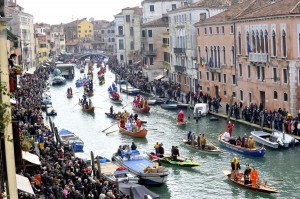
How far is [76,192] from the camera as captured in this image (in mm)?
20438

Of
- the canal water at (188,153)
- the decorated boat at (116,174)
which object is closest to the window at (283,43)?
the canal water at (188,153)

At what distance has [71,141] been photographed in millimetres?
33781

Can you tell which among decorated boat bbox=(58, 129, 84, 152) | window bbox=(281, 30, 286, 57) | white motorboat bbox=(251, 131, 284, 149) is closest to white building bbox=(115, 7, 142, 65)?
window bbox=(281, 30, 286, 57)

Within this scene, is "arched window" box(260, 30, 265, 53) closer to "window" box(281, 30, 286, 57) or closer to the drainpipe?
"window" box(281, 30, 286, 57)

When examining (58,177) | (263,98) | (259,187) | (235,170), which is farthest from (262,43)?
(58,177)

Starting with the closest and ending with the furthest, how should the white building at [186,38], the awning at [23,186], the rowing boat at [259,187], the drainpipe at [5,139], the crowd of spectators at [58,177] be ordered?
the drainpipe at [5,139]
the awning at [23,186]
the crowd of spectators at [58,177]
the rowing boat at [259,187]
the white building at [186,38]

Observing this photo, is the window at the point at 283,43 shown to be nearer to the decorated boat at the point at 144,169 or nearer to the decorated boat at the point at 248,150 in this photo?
the decorated boat at the point at 248,150

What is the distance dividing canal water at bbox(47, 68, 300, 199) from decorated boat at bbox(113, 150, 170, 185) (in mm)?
343

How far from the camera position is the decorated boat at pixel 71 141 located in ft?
108

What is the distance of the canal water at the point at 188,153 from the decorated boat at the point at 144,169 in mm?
343

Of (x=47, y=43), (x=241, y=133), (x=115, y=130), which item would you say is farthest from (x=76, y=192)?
(x=47, y=43)

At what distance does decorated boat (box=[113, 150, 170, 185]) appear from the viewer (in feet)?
84.5

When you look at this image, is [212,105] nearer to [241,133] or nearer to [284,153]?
[241,133]

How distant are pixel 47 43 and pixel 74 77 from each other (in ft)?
108
